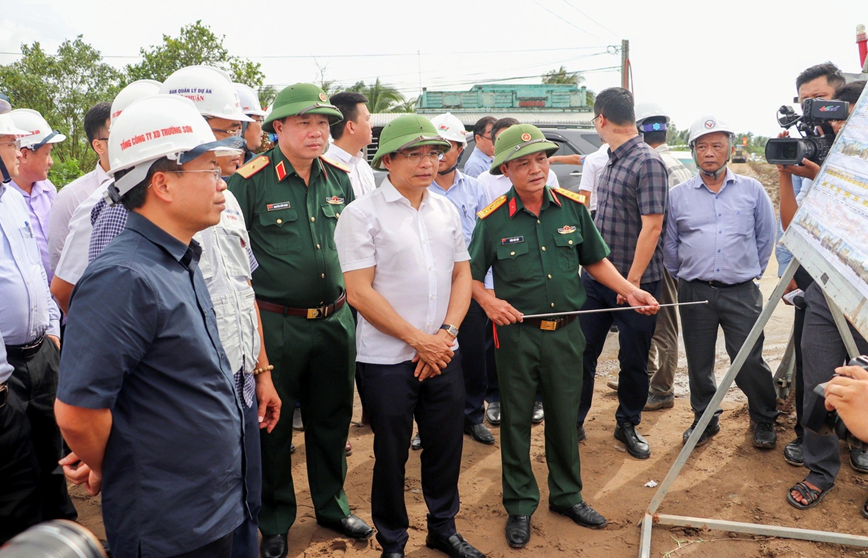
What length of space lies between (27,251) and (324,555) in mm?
1992

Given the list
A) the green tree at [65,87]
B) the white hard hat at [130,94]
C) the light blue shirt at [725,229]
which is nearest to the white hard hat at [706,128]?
the light blue shirt at [725,229]

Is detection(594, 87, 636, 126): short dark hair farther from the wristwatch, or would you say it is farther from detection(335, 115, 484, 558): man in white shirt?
the wristwatch

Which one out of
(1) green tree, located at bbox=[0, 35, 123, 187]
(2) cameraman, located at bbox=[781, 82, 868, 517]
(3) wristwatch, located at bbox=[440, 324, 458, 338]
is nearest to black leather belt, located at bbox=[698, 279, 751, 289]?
(2) cameraman, located at bbox=[781, 82, 868, 517]

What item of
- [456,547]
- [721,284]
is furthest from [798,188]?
[456,547]

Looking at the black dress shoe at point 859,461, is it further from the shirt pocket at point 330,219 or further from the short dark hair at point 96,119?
the short dark hair at point 96,119

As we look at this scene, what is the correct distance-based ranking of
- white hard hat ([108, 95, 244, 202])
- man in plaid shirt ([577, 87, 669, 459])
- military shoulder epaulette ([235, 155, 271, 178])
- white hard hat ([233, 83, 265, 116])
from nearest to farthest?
white hard hat ([108, 95, 244, 202]) < military shoulder epaulette ([235, 155, 271, 178]) < man in plaid shirt ([577, 87, 669, 459]) < white hard hat ([233, 83, 265, 116])

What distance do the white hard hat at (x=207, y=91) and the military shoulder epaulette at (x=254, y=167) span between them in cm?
24

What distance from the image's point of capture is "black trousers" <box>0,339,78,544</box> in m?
2.75

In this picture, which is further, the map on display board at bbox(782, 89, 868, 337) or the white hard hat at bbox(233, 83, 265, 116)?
the white hard hat at bbox(233, 83, 265, 116)

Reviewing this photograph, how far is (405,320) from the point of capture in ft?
9.86

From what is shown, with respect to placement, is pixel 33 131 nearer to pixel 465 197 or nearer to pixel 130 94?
pixel 130 94

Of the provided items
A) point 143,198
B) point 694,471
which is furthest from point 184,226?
point 694,471

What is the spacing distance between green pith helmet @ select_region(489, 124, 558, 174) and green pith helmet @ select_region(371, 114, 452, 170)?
17.3 inches

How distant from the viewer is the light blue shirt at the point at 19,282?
113 inches
